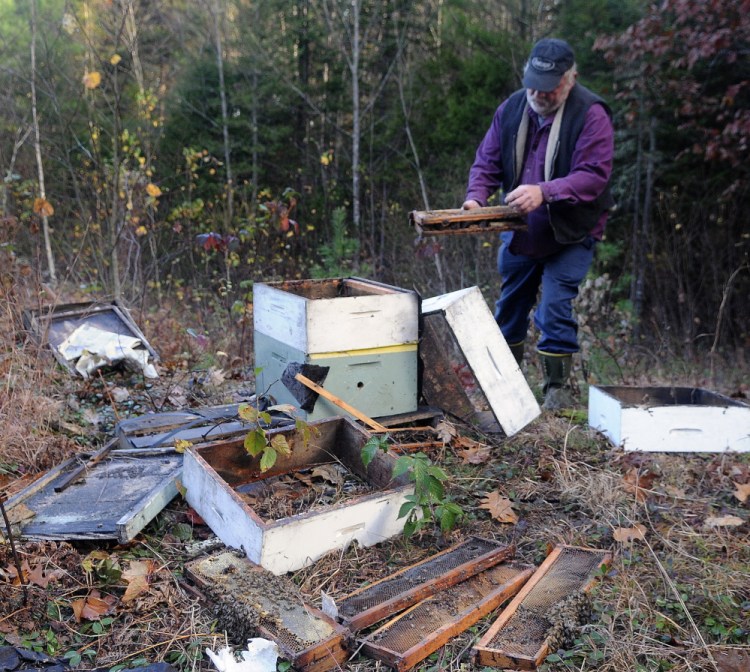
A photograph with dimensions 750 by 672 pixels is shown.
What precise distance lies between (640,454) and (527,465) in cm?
67

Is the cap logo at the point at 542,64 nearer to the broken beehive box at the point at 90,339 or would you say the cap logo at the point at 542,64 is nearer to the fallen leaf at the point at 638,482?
the fallen leaf at the point at 638,482

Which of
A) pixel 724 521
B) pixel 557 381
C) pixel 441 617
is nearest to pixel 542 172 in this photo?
pixel 557 381

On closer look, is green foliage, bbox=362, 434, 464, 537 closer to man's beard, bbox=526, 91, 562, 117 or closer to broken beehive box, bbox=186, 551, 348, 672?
broken beehive box, bbox=186, 551, 348, 672

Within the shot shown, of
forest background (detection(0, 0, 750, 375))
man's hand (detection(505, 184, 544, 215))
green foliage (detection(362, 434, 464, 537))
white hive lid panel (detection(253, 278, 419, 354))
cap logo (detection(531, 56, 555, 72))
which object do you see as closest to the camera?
green foliage (detection(362, 434, 464, 537))

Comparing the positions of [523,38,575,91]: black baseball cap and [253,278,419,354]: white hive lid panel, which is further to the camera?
[523,38,575,91]: black baseball cap

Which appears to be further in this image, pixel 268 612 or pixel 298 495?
pixel 298 495

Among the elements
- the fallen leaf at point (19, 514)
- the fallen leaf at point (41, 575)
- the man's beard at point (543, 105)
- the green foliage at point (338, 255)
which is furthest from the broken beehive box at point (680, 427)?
the green foliage at point (338, 255)

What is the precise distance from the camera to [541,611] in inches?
91.1

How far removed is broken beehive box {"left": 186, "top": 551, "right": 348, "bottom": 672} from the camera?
2062mm

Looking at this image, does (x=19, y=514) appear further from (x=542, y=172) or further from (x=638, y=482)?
(x=542, y=172)

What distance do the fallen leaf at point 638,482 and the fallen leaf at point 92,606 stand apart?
2288 millimetres

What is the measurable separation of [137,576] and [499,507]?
1539 mm

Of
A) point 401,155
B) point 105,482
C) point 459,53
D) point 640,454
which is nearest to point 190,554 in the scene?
point 105,482

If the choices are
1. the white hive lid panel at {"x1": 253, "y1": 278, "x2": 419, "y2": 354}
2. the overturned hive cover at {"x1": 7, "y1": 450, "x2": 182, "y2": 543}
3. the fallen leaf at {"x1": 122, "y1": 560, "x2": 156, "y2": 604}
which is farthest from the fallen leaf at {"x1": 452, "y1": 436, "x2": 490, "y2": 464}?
the fallen leaf at {"x1": 122, "y1": 560, "x2": 156, "y2": 604}
